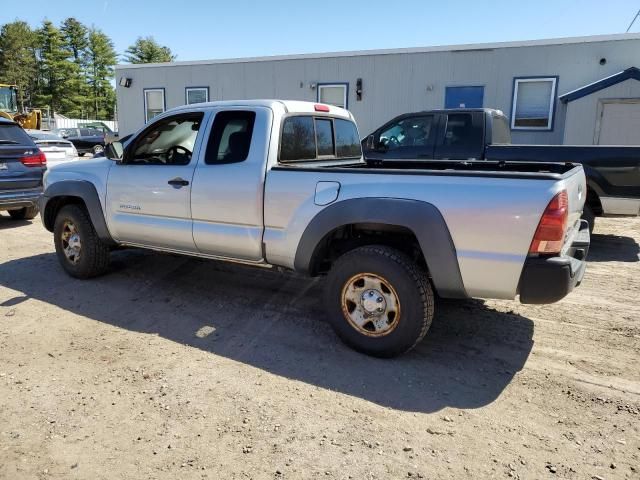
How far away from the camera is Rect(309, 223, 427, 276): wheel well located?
3.65 meters

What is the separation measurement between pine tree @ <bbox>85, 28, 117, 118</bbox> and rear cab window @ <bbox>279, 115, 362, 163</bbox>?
63.8 meters

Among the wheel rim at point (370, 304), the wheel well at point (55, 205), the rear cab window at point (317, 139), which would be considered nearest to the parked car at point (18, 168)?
the wheel well at point (55, 205)

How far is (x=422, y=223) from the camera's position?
3.29m

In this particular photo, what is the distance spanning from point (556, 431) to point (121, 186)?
13.9 ft

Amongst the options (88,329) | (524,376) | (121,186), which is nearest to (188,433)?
(88,329)

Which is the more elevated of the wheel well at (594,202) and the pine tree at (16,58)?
the pine tree at (16,58)

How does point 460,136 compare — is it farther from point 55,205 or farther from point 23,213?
point 23,213

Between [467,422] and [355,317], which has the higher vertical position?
[355,317]

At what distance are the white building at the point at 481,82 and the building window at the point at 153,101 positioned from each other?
1585 millimetres

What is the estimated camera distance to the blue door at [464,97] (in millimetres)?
13633

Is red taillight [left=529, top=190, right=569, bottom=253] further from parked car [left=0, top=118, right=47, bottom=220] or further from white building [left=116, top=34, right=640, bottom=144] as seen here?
white building [left=116, top=34, right=640, bottom=144]

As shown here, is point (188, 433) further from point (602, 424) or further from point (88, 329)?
point (602, 424)

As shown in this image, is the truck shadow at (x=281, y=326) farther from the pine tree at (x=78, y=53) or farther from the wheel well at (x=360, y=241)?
the pine tree at (x=78, y=53)

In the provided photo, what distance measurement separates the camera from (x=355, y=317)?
366 cm
